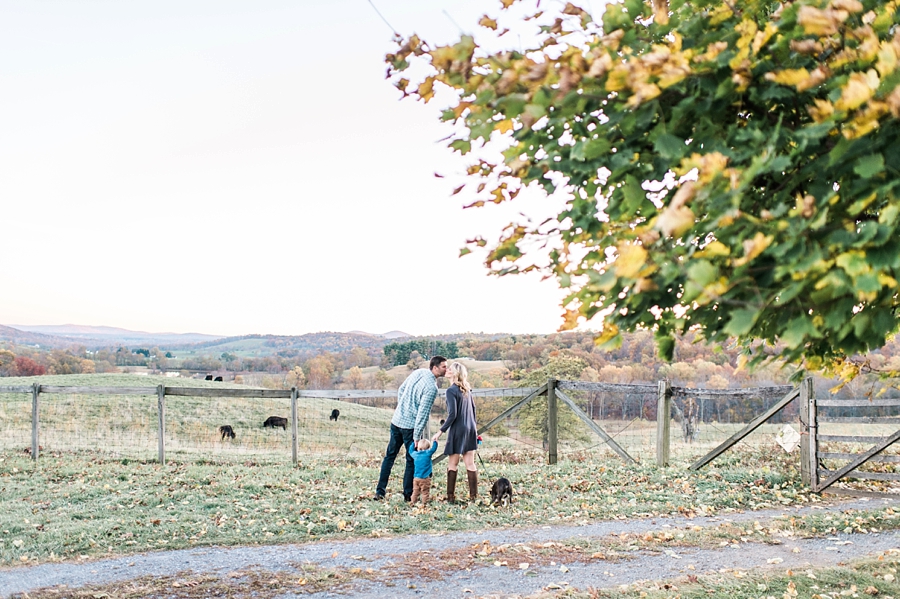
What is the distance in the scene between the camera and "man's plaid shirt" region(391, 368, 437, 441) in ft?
28.7

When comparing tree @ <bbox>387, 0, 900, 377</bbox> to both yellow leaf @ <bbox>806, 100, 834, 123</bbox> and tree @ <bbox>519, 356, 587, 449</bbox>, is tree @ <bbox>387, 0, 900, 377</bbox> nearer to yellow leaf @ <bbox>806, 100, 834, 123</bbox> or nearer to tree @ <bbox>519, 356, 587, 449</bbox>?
yellow leaf @ <bbox>806, 100, 834, 123</bbox>

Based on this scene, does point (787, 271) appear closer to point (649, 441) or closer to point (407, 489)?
point (407, 489)

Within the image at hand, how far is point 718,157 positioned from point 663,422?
402 inches

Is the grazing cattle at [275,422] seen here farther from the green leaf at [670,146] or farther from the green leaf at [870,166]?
the green leaf at [870,166]

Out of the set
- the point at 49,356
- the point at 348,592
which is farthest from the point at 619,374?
the point at 49,356

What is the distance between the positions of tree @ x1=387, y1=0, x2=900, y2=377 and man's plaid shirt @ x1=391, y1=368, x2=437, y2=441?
5.83 metres

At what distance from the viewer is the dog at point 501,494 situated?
872 centimetres

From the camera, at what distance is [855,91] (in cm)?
202

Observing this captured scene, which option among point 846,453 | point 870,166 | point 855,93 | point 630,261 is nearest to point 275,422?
point 846,453

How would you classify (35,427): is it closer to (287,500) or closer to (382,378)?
(287,500)

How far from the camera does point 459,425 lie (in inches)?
350

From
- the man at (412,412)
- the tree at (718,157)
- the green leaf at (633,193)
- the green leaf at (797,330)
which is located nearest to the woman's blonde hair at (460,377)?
the man at (412,412)

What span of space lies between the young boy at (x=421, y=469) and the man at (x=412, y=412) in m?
0.07

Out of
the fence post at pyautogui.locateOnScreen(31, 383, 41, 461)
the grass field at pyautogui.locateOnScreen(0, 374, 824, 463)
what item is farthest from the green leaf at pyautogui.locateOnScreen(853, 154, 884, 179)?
the fence post at pyautogui.locateOnScreen(31, 383, 41, 461)
